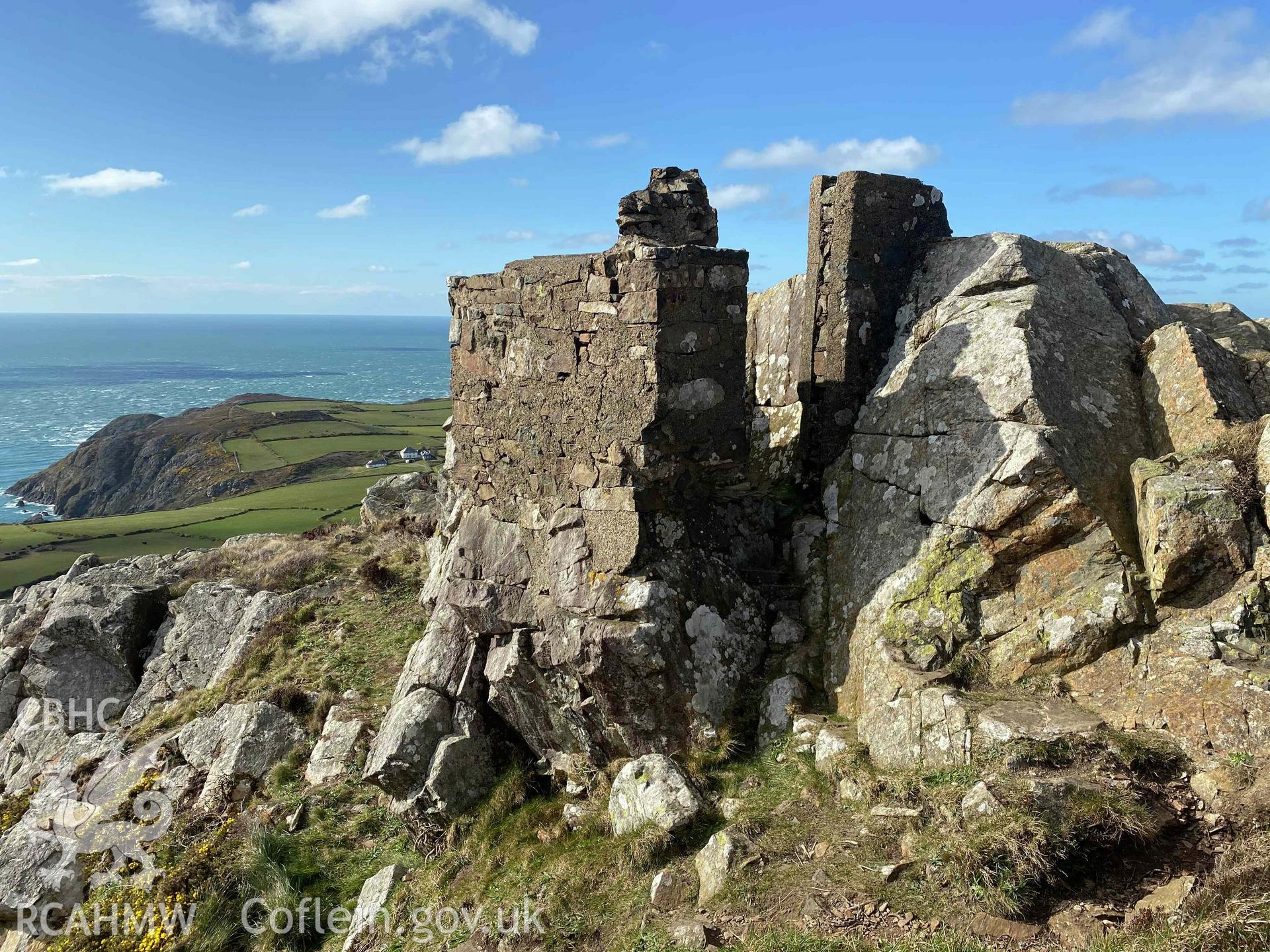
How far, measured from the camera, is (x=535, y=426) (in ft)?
34.2

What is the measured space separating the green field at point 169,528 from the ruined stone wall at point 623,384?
3107 centimetres

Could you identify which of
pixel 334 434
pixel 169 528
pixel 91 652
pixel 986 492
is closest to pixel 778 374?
pixel 986 492

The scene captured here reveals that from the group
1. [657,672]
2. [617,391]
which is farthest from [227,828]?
[617,391]

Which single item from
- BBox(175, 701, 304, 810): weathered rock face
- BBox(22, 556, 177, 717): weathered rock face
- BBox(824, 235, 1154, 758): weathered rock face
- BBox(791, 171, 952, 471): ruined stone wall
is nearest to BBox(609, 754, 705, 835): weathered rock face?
BBox(824, 235, 1154, 758): weathered rock face

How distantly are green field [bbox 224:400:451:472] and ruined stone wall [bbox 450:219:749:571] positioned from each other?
65.3 metres

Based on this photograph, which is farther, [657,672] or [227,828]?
[227,828]

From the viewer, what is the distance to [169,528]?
45.8 m

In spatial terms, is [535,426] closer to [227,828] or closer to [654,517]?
[654,517]

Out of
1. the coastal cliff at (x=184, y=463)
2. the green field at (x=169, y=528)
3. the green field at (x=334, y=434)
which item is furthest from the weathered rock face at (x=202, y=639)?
the green field at (x=334, y=434)

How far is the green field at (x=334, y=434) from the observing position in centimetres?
7625

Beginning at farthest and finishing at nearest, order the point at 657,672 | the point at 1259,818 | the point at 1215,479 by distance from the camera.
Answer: the point at 657,672 < the point at 1215,479 < the point at 1259,818

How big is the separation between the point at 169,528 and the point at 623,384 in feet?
149

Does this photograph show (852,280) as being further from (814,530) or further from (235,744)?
(235,744)

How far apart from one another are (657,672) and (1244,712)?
17.8 feet
